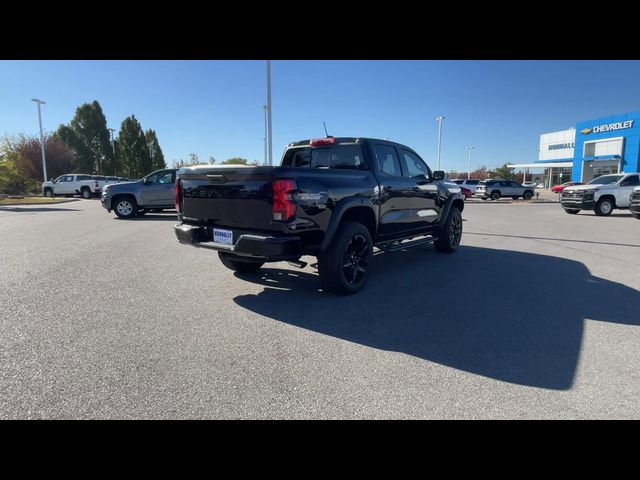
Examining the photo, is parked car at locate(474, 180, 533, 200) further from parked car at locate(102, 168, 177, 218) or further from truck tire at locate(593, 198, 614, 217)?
parked car at locate(102, 168, 177, 218)

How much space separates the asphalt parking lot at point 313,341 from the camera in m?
2.44

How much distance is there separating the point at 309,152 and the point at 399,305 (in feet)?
9.37

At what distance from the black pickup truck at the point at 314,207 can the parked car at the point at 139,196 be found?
9.00 m

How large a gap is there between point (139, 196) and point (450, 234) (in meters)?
11.2

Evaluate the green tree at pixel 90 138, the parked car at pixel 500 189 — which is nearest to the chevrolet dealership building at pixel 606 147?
the parked car at pixel 500 189

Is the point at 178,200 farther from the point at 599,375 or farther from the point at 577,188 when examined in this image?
the point at 577,188

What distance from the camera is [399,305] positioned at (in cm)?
439

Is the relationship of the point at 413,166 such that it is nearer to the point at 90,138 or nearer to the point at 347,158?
the point at 347,158

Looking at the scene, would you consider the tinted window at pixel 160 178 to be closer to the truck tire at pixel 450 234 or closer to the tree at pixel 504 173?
the truck tire at pixel 450 234

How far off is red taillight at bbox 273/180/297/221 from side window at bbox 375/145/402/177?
6.60ft

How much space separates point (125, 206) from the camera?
13.6m

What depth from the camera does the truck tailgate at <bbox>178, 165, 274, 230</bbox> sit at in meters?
4.05

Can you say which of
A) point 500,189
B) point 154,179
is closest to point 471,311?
point 154,179
